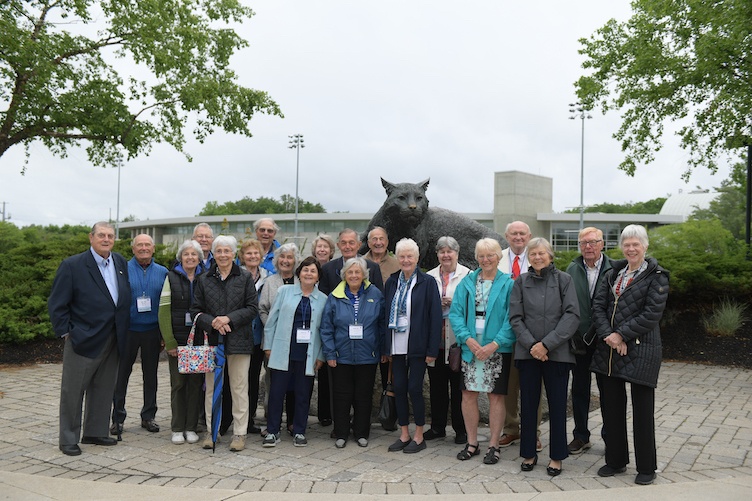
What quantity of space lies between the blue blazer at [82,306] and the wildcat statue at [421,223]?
274cm

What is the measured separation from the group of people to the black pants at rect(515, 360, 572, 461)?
0.04ft

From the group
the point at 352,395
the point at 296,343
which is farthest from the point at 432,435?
the point at 296,343

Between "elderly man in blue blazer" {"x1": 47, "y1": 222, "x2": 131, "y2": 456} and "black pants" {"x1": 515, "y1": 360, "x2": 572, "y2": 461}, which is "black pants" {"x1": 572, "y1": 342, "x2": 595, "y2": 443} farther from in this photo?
"elderly man in blue blazer" {"x1": 47, "y1": 222, "x2": 131, "y2": 456}

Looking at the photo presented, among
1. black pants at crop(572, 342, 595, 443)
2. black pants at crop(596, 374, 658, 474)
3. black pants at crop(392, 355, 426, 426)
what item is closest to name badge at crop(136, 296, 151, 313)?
black pants at crop(392, 355, 426, 426)

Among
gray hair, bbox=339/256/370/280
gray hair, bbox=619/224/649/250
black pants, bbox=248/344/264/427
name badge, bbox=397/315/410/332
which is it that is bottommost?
black pants, bbox=248/344/264/427

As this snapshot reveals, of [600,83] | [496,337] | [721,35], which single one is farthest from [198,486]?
[600,83]

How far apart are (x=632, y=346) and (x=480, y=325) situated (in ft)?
3.91

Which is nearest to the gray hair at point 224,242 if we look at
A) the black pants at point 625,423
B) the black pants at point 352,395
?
the black pants at point 352,395

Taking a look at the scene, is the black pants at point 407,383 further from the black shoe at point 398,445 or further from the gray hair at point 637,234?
the gray hair at point 637,234

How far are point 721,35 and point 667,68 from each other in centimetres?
139

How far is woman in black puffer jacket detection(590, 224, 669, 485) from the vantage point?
184 inches

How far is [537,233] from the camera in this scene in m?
43.7

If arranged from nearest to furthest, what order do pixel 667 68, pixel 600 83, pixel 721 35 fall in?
pixel 721 35
pixel 667 68
pixel 600 83

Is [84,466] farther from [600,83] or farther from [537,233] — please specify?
[537,233]
